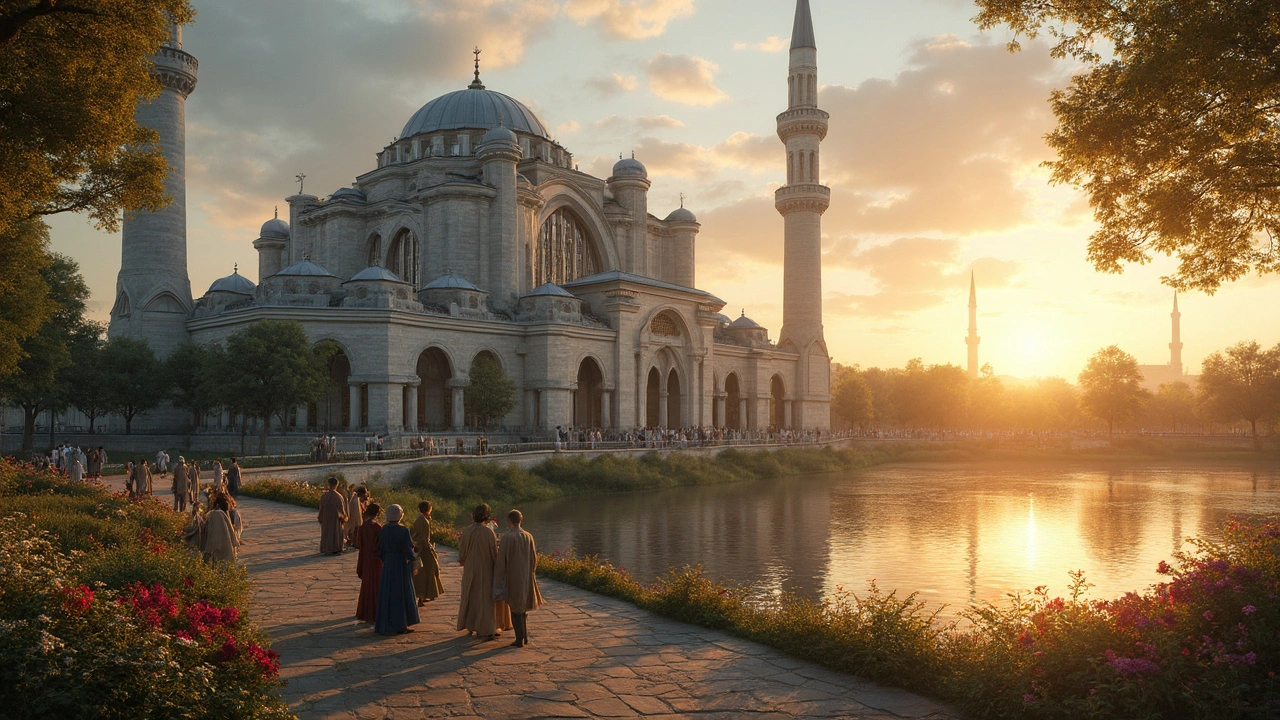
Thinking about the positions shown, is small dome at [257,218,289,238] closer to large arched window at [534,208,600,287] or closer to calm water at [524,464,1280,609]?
large arched window at [534,208,600,287]

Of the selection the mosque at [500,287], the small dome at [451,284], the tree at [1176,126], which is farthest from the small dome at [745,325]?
the tree at [1176,126]

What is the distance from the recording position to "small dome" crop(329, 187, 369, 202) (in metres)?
50.1

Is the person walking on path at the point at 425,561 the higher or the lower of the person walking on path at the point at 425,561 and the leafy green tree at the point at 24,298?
the lower

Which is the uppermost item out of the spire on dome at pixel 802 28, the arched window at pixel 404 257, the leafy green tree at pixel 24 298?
the spire on dome at pixel 802 28

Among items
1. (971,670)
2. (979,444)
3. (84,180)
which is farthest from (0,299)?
(979,444)

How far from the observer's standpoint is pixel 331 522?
13.7 m

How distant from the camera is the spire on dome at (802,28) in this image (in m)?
60.6

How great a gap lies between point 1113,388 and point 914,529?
5352cm

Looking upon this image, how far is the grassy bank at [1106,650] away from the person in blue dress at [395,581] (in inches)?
148

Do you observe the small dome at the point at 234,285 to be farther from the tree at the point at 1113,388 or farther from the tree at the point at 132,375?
the tree at the point at 1113,388

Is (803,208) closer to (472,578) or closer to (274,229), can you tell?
(274,229)

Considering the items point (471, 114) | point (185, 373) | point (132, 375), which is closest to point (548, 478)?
point (185, 373)

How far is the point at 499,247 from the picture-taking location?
44.6 metres

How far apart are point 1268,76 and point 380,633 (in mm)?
11915
